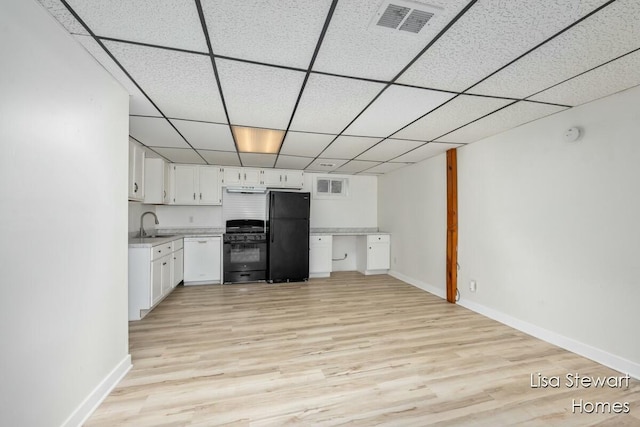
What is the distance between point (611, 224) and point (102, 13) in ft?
12.0

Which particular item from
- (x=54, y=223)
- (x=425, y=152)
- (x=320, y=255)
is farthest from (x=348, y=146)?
(x=54, y=223)

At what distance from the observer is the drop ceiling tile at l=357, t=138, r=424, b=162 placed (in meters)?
3.29

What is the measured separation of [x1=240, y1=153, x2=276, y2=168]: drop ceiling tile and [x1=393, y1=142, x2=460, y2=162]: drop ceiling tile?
2.11 meters

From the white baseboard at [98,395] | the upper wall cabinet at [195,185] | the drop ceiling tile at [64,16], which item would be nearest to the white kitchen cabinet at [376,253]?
the upper wall cabinet at [195,185]

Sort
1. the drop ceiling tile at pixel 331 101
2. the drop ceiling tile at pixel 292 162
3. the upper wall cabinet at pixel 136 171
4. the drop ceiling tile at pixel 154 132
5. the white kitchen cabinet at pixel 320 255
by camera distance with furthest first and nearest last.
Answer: the white kitchen cabinet at pixel 320 255 < the drop ceiling tile at pixel 292 162 < the upper wall cabinet at pixel 136 171 < the drop ceiling tile at pixel 154 132 < the drop ceiling tile at pixel 331 101

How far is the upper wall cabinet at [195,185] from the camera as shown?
4645mm

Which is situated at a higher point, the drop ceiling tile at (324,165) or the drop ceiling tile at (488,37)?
the drop ceiling tile at (488,37)

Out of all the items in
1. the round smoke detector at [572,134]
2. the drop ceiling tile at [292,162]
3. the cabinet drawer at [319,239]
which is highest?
the drop ceiling tile at [292,162]

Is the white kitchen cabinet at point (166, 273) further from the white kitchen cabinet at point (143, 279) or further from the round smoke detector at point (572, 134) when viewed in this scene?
the round smoke detector at point (572, 134)

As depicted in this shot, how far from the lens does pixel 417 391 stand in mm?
1761

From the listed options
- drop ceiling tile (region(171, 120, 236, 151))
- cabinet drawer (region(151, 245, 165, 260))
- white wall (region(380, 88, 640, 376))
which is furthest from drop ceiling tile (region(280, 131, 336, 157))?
cabinet drawer (region(151, 245, 165, 260))

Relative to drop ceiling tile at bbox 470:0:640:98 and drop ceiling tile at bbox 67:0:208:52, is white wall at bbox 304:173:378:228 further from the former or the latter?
drop ceiling tile at bbox 67:0:208:52

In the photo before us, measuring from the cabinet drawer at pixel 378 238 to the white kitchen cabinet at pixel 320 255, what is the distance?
32.6 inches

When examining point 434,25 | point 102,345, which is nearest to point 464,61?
point 434,25
